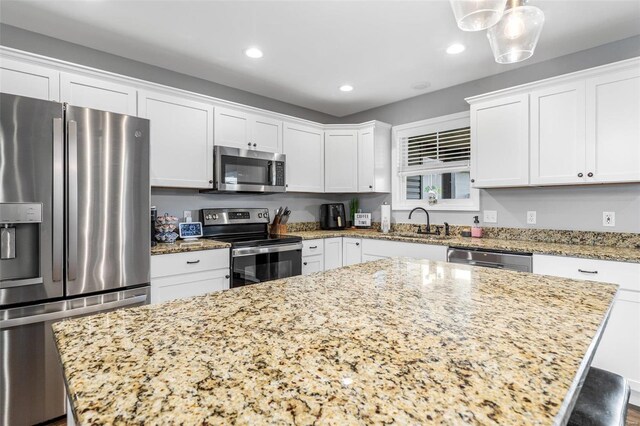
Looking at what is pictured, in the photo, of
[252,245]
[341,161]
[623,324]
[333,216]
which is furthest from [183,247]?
[623,324]

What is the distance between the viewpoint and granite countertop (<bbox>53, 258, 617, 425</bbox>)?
48cm

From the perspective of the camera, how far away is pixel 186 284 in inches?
100

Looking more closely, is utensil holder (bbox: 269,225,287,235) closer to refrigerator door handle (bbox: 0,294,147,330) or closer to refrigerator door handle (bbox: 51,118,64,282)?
refrigerator door handle (bbox: 0,294,147,330)

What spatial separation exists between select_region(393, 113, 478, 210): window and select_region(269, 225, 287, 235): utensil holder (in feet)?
4.61

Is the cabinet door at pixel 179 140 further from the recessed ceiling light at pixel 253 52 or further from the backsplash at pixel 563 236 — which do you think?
the backsplash at pixel 563 236

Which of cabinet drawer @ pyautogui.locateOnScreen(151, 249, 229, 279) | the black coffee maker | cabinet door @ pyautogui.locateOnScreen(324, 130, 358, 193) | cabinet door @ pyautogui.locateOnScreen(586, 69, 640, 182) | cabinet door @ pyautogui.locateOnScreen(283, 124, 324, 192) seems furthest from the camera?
the black coffee maker

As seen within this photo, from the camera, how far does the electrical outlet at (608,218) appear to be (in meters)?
2.59

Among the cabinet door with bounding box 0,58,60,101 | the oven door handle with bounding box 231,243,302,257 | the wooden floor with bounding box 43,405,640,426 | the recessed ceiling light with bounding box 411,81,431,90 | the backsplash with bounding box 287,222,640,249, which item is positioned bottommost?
the wooden floor with bounding box 43,405,640,426

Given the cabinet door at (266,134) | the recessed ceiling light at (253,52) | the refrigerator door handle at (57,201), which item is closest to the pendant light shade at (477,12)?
the recessed ceiling light at (253,52)

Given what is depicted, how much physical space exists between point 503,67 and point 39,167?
3.67m

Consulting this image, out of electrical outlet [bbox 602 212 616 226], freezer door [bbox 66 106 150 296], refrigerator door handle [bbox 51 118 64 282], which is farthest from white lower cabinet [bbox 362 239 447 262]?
refrigerator door handle [bbox 51 118 64 282]

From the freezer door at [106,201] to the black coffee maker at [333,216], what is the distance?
2.39m

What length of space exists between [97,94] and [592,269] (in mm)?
3712

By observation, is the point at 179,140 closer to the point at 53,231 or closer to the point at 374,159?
the point at 53,231
